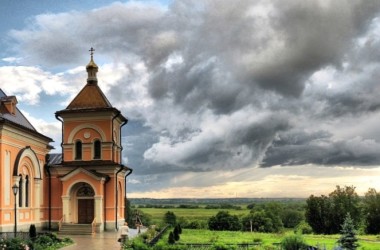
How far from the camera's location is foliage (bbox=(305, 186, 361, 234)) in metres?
56.1

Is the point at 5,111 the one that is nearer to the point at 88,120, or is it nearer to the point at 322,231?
the point at 88,120

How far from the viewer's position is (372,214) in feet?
179

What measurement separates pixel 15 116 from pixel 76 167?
5.37 meters

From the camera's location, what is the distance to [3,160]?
26.7 m

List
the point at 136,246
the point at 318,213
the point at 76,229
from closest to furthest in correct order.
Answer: the point at 136,246
the point at 76,229
the point at 318,213

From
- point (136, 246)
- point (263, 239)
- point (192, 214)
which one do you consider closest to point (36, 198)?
point (263, 239)

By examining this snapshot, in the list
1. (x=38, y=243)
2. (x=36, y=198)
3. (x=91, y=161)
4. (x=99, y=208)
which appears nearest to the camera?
(x=38, y=243)

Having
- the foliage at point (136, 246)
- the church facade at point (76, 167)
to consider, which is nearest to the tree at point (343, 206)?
the church facade at point (76, 167)

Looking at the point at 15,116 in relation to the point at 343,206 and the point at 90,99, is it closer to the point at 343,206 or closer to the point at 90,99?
the point at 90,99

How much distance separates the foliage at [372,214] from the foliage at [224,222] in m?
14.7

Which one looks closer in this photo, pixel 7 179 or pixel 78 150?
pixel 7 179

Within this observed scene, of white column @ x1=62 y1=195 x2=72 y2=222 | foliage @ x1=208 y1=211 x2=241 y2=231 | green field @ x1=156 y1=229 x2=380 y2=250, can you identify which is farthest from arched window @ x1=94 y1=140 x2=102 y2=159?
foliage @ x1=208 y1=211 x2=241 y2=231

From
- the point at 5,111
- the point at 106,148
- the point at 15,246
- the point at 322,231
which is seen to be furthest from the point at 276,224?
the point at 15,246

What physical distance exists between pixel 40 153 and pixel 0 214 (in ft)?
23.4
